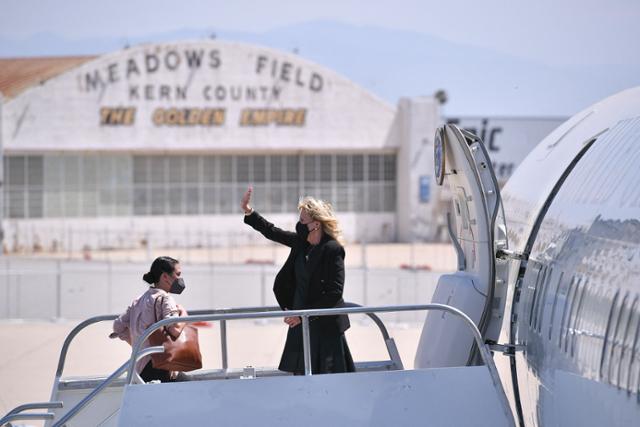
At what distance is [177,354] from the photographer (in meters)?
6.79

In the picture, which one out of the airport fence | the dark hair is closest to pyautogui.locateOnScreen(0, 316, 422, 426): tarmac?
the airport fence

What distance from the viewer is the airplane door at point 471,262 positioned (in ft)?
21.3

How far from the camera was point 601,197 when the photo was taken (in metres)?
5.54

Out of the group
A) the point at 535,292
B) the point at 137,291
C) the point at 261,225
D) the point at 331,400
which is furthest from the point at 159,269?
the point at 137,291

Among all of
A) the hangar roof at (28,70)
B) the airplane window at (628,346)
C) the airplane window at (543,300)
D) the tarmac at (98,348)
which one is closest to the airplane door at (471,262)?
the airplane window at (543,300)

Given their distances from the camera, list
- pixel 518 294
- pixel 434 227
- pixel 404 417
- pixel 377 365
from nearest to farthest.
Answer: pixel 404 417
pixel 518 294
pixel 377 365
pixel 434 227

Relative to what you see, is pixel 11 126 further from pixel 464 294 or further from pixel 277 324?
pixel 464 294

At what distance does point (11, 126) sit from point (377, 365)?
118 ft

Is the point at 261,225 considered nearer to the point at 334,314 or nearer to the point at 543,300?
the point at 334,314

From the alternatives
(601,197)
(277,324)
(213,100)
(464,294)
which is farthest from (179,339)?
(213,100)

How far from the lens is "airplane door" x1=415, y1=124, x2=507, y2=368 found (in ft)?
21.3

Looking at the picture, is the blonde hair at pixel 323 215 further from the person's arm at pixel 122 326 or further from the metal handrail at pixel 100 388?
the person's arm at pixel 122 326

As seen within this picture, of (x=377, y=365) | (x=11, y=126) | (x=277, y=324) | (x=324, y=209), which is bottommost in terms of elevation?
(x=277, y=324)

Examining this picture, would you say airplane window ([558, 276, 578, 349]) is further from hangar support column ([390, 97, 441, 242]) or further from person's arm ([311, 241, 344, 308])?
hangar support column ([390, 97, 441, 242])
